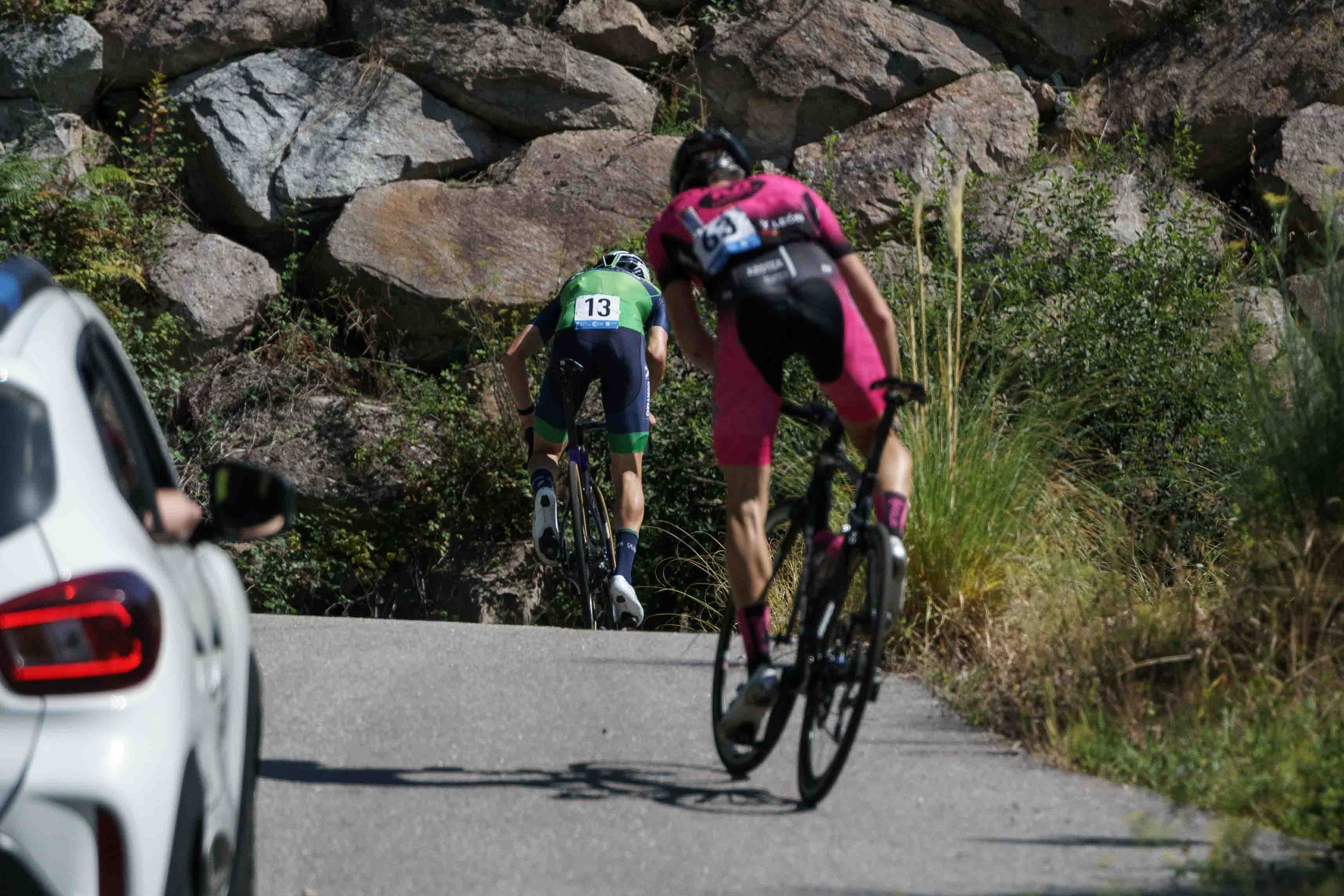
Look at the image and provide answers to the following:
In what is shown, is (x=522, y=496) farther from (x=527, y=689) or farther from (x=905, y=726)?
(x=905, y=726)

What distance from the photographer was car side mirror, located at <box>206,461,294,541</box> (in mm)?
3115

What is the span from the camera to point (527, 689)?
575 centimetres

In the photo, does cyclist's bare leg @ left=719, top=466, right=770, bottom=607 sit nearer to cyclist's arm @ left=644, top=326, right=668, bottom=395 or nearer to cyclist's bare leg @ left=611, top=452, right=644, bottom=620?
cyclist's bare leg @ left=611, top=452, right=644, bottom=620

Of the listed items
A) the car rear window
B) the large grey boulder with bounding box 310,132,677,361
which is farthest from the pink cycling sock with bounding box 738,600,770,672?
the large grey boulder with bounding box 310,132,677,361

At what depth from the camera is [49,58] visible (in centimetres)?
1346

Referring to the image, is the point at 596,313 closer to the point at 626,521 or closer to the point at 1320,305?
the point at 626,521

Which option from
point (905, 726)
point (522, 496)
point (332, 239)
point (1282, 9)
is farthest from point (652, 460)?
point (1282, 9)

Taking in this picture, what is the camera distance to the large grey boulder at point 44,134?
523 inches

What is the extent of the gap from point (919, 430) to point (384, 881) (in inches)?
126

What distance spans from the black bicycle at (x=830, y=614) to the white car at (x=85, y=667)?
187cm

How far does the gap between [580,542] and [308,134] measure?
6.58m

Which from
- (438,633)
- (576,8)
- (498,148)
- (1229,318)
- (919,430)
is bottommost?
(438,633)

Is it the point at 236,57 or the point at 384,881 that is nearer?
the point at 384,881

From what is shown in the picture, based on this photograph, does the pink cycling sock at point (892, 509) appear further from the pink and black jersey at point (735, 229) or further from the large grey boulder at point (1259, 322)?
the large grey boulder at point (1259, 322)
